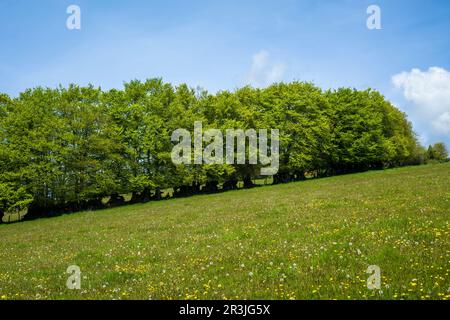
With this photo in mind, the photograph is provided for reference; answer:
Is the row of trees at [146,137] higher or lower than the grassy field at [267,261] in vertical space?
higher

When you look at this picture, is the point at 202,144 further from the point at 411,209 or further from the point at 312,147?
the point at 411,209

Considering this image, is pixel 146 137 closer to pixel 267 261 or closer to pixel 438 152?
pixel 267 261

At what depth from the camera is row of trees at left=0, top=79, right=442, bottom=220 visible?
47.3m

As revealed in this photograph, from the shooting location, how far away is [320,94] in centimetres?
7269

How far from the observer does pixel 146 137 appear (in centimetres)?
5459

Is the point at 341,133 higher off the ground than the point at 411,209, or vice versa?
the point at 341,133

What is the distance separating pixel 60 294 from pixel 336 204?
17.4m

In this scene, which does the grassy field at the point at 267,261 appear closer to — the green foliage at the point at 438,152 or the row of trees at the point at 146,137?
the row of trees at the point at 146,137

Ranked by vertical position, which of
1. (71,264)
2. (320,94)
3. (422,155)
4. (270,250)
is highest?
(320,94)

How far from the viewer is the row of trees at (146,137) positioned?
47.3 meters

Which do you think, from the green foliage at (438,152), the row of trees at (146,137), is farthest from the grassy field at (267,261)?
the green foliage at (438,152)

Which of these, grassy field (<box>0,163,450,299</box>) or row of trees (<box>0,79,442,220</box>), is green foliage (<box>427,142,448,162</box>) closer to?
row of trees (<box>0,79,442,220</box>)

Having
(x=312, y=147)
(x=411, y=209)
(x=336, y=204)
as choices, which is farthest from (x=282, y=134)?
(x=411, y=209)

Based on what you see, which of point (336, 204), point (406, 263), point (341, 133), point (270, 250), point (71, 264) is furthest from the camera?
point (341, 133)
